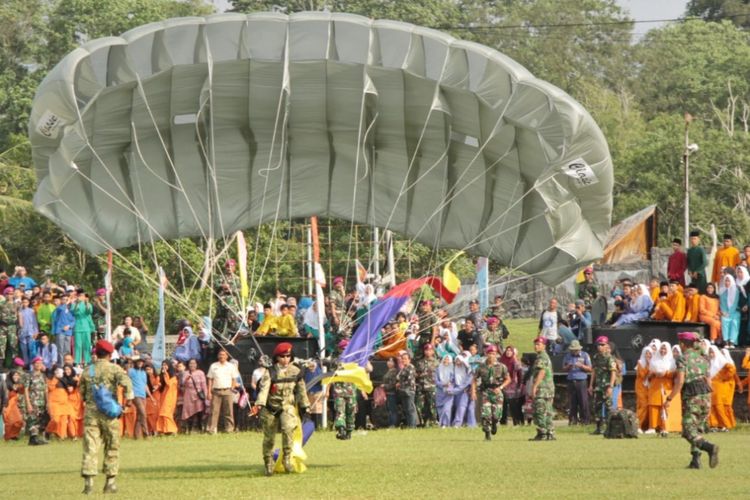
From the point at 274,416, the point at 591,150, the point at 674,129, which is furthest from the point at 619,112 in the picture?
the point at 274,416

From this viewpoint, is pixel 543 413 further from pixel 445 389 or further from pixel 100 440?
pixel 100 440

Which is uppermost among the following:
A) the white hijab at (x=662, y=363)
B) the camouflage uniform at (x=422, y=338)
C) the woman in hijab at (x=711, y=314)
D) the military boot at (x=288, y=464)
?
the woman in hijab at (x=711, y=314)

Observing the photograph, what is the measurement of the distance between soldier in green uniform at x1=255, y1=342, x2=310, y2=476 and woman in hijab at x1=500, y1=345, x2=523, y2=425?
9.02 m

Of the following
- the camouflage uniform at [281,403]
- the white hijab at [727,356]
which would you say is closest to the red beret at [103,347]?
the camouflage uniform at [281,403]

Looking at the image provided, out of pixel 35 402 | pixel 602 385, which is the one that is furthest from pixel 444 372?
pixel 35 402

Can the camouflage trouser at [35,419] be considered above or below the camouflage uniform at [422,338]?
below

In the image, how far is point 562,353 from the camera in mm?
29188

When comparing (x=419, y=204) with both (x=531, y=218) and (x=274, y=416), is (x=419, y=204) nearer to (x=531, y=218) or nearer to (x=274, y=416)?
(x=531, y=218)

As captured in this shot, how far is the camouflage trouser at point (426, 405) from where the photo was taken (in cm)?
2889

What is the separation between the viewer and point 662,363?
26.7 metres

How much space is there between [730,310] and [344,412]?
312 inches

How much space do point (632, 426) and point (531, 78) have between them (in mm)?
5690

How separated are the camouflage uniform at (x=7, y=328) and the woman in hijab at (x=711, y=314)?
12.6 m

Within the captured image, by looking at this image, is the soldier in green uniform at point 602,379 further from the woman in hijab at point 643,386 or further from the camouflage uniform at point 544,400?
the camouflage uniform at point 544,400
